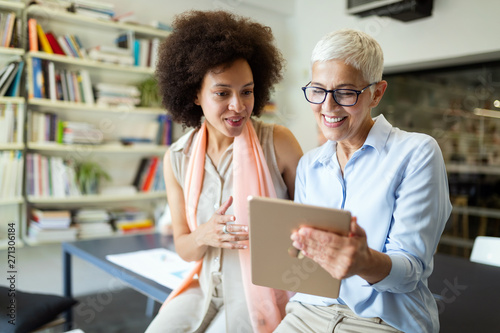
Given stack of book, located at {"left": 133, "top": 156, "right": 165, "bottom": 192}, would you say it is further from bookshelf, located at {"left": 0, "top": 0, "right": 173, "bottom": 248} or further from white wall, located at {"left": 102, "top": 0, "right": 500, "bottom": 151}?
white wall, located at {"left": 102, "top": 0, "right": 500, "bottom": 151}

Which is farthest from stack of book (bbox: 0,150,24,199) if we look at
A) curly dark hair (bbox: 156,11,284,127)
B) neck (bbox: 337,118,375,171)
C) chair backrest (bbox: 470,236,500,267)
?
chair backrest (bbox: 470,236,500,267)

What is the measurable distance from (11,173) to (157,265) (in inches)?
72.5

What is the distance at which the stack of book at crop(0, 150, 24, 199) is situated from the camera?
3.09 m

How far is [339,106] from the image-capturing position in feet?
3.77

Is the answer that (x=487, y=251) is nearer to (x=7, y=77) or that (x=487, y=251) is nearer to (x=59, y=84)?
(x=59, y=84)

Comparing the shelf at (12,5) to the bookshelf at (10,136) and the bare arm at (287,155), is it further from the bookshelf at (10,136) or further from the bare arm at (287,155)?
the bare arm at (287,155)

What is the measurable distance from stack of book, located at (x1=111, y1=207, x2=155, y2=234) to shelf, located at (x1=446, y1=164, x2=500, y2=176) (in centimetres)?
285

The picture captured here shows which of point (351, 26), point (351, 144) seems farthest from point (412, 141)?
point (351, 26)

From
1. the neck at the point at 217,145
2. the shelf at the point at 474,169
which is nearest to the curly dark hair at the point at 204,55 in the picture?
the neck at the point at 217,145

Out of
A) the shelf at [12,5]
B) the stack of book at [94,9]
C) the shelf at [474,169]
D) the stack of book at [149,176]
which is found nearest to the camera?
the shelf at [12,5]

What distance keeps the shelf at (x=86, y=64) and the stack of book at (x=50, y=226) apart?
3.92ft

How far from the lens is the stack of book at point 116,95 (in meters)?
3.54

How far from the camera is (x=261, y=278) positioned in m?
1.04

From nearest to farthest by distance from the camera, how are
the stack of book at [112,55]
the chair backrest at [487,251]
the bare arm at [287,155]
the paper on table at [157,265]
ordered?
the bare arm at [287,155] → the paper on table at [157,265] → the chair backrest at [487,251] → the stack of book at [112,55]
